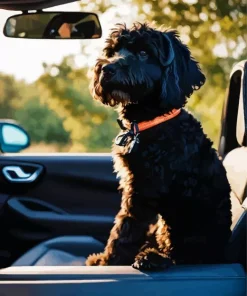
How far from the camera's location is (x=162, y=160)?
2877 millimetres

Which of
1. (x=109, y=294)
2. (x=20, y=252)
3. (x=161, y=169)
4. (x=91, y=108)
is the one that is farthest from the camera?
(x=91, y=108)

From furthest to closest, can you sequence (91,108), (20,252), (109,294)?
(91,108), (20,252), (109,294)

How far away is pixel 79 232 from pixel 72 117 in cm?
1597

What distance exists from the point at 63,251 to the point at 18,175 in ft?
1.87

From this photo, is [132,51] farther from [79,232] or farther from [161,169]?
[79,232]

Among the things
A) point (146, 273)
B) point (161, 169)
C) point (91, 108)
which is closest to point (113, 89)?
point (161, 169)

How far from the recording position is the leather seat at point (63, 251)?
3820 mm

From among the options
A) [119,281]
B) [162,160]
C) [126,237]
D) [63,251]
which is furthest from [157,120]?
[63,251]

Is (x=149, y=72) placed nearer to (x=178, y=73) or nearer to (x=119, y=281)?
(x=178, y=73)

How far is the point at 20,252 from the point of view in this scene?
4.12 m

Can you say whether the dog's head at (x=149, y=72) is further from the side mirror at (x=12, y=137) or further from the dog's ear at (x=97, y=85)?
the side mirror at (x=12, y=137)

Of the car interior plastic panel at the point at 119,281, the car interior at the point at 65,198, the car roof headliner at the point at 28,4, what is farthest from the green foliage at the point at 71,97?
the car interior plastic panel at the point at 119,281

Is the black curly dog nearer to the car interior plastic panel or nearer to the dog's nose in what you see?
the dog's nose

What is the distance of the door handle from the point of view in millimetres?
4195
